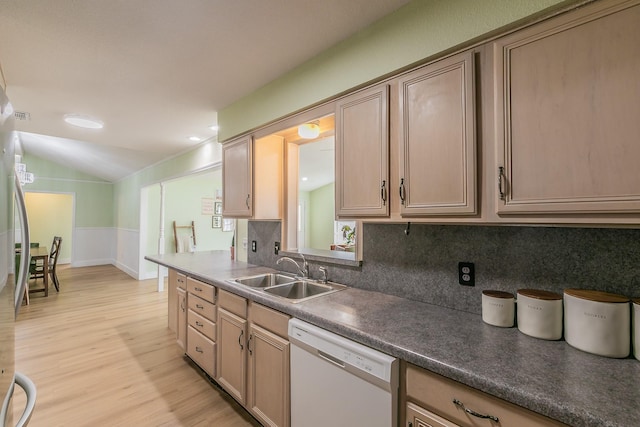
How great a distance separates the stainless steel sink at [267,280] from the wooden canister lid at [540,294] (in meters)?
1.50

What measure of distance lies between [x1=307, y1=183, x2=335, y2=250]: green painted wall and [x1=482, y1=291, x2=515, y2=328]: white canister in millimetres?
1604

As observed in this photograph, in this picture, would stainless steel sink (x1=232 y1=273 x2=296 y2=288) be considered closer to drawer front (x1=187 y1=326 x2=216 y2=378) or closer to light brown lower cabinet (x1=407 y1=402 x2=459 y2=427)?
drawer front (x1=187 y1=326 x2=216 y2=378)

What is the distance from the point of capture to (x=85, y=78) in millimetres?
2180

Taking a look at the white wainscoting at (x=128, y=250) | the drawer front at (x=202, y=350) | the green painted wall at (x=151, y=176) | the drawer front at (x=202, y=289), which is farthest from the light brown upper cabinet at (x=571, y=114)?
the white wainscoting at (x=128, y=250)

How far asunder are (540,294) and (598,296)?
0.18 m

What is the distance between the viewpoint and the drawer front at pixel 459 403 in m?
0.82

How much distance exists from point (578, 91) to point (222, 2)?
159 centimetres

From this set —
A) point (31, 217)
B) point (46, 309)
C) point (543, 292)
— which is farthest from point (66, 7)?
point (31, 217)

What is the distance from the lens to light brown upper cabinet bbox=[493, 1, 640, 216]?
2.90ft

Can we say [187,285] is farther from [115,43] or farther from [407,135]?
[407,135]

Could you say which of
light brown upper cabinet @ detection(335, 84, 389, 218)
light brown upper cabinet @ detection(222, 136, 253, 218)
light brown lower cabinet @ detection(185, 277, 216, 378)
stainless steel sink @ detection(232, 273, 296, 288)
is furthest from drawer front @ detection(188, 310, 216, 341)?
light brown upper cabinet @ detection(335, 84, 389, 218)

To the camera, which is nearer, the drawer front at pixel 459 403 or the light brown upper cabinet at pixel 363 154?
the drawer front at pixel 459 403

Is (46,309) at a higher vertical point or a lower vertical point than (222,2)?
lower

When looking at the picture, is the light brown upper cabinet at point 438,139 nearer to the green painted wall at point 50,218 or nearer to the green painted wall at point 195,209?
the green painted wall at point 195,209
